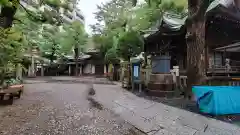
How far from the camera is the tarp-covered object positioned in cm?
531

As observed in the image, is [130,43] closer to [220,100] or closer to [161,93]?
[161,93]

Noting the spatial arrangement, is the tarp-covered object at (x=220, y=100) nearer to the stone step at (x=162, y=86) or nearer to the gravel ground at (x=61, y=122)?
the gravel ground at (x=61, y=122)

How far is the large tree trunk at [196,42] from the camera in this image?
744cm

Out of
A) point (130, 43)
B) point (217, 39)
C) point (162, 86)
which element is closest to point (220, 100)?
point (162, 86)

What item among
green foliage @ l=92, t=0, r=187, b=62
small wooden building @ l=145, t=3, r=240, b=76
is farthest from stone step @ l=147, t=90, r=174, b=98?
green foliage @ l=92, t=0, r=187, b=62

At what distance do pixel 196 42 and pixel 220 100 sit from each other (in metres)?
3.05

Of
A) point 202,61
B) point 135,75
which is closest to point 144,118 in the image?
point 202,61

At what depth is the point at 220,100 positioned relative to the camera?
5312 mm

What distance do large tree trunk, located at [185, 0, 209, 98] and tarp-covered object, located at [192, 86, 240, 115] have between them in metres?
1.83

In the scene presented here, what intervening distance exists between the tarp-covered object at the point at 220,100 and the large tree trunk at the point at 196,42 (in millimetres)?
1829

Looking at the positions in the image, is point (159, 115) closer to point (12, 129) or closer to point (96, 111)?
point (96, 111)

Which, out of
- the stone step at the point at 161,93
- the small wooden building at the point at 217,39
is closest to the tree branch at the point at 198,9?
the small wooden building at the point at 217,39

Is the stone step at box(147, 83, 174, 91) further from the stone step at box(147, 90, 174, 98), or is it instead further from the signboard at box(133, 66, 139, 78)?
the signboard at box(133, 66, 139, 78)

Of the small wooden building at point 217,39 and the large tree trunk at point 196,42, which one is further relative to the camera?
the small wooden building at point 217,39
